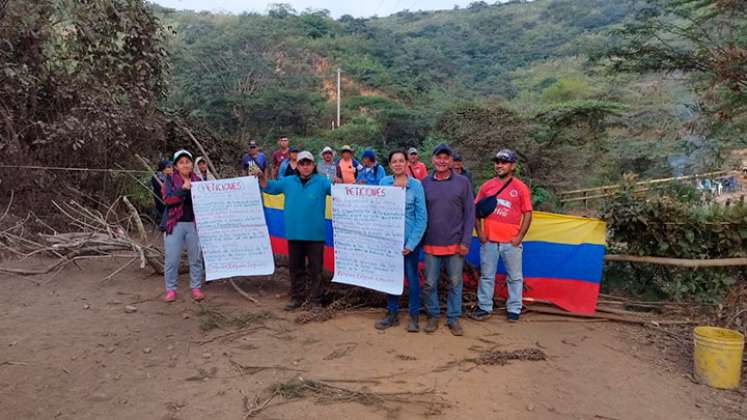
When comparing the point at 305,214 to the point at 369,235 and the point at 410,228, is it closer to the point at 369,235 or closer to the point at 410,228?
the point at 369,235

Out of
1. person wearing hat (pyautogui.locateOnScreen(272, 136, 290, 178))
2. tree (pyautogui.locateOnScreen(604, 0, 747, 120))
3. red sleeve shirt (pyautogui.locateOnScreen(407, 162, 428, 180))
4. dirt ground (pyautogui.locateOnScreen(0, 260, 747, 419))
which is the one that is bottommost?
dirt ground (pyautogui.locateOnScreen(0, 260, 747, 419))

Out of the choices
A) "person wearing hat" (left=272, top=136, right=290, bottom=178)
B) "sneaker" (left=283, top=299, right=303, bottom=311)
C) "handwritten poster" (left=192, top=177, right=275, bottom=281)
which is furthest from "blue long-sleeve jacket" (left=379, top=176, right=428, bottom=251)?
"person wearing hat" (left=272, top=136, right=290, bottom=178)

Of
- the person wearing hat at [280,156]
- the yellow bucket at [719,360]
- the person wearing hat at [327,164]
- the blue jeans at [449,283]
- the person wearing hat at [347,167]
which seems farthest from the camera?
the person wearing hat at [280,156]

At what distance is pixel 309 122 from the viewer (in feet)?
96.4

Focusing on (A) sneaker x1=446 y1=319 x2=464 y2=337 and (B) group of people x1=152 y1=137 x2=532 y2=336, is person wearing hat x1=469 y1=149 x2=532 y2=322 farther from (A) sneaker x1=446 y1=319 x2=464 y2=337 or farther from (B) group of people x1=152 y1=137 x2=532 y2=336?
(A) sneaker x1=446 y1=319 x2=464 y2=337

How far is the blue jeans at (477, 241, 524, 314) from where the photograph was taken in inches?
205

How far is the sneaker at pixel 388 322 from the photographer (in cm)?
509

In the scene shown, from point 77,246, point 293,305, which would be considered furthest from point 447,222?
point 77,246

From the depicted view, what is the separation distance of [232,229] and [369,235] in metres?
1.64

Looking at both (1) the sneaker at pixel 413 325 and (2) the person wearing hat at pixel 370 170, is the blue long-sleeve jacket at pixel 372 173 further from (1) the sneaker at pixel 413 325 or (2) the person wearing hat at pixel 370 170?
(1) the sneaker at pixel 413 325

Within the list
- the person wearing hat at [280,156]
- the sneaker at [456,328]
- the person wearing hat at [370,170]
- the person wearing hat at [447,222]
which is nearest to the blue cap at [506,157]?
the person wearing hat at [447,222]

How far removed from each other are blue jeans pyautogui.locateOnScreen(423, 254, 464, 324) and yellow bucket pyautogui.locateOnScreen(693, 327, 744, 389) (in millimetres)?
1992

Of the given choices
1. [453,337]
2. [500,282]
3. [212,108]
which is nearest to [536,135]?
[500,282]

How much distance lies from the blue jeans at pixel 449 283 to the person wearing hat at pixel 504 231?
0.42m
